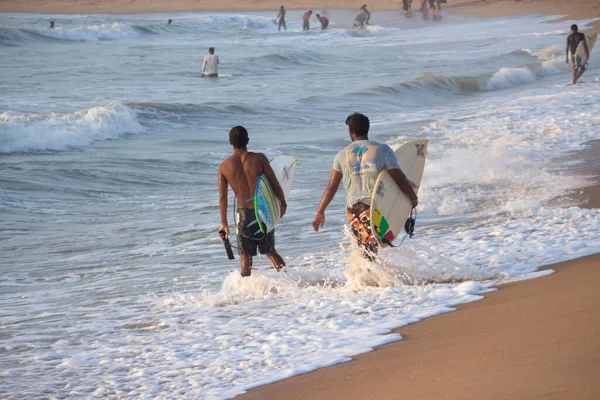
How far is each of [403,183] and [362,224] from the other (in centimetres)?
41

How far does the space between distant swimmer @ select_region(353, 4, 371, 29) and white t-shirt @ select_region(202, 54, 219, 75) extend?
25.8 m

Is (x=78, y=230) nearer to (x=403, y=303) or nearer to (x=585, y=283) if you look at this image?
(x=403, y=303)

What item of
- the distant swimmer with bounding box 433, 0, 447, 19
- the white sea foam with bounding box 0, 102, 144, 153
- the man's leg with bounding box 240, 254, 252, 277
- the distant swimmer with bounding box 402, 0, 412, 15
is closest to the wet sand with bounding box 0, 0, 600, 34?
the distant swimmer with bounding box 433, 0, 447, 19

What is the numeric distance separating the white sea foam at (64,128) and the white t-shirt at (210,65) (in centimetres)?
747

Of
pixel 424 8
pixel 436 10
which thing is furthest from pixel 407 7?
pixel 436 10

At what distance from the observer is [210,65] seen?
26578mm

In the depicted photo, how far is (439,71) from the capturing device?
90.9 feet

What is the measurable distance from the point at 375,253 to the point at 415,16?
5551cm

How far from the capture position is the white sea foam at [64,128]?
1619 centimetres

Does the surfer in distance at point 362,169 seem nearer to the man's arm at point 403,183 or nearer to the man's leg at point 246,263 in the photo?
the man's arm at point 403,183

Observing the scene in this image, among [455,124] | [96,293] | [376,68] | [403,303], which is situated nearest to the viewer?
[403,303]

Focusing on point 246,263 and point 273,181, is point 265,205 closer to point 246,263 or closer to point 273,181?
point 273,181

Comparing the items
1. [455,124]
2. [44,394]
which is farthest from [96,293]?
[455,124]

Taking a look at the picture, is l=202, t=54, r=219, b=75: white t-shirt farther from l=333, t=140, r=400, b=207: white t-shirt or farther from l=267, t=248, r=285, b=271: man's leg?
l=333, t=140, r=400, b=207: white t-shirt
